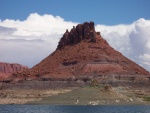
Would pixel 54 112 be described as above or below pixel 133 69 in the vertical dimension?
below

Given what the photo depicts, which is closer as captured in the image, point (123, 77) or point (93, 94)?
point (93, 94)

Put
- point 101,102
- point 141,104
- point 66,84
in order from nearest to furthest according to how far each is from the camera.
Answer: point 101,102 → point 141,104 → point 66,84

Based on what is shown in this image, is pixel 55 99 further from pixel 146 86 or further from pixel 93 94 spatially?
pixel 146 86

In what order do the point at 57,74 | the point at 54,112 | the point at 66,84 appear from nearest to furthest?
the point at 54,112 → the point at 66,84 → the point at 57,74

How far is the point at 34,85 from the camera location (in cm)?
17712

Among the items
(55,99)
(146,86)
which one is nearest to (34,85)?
(146,86)

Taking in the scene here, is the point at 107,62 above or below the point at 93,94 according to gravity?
above

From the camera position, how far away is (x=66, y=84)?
173625mm

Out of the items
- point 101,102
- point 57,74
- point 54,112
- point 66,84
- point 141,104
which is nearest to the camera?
point 54,112

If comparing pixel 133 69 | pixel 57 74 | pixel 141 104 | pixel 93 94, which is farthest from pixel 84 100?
pixel 133 69

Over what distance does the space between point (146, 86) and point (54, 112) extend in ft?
380

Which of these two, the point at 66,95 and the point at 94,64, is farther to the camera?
the point at 94,64

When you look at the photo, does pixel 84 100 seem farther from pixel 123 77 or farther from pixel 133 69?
pixel 133 69

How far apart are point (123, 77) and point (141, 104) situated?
3597 inches
